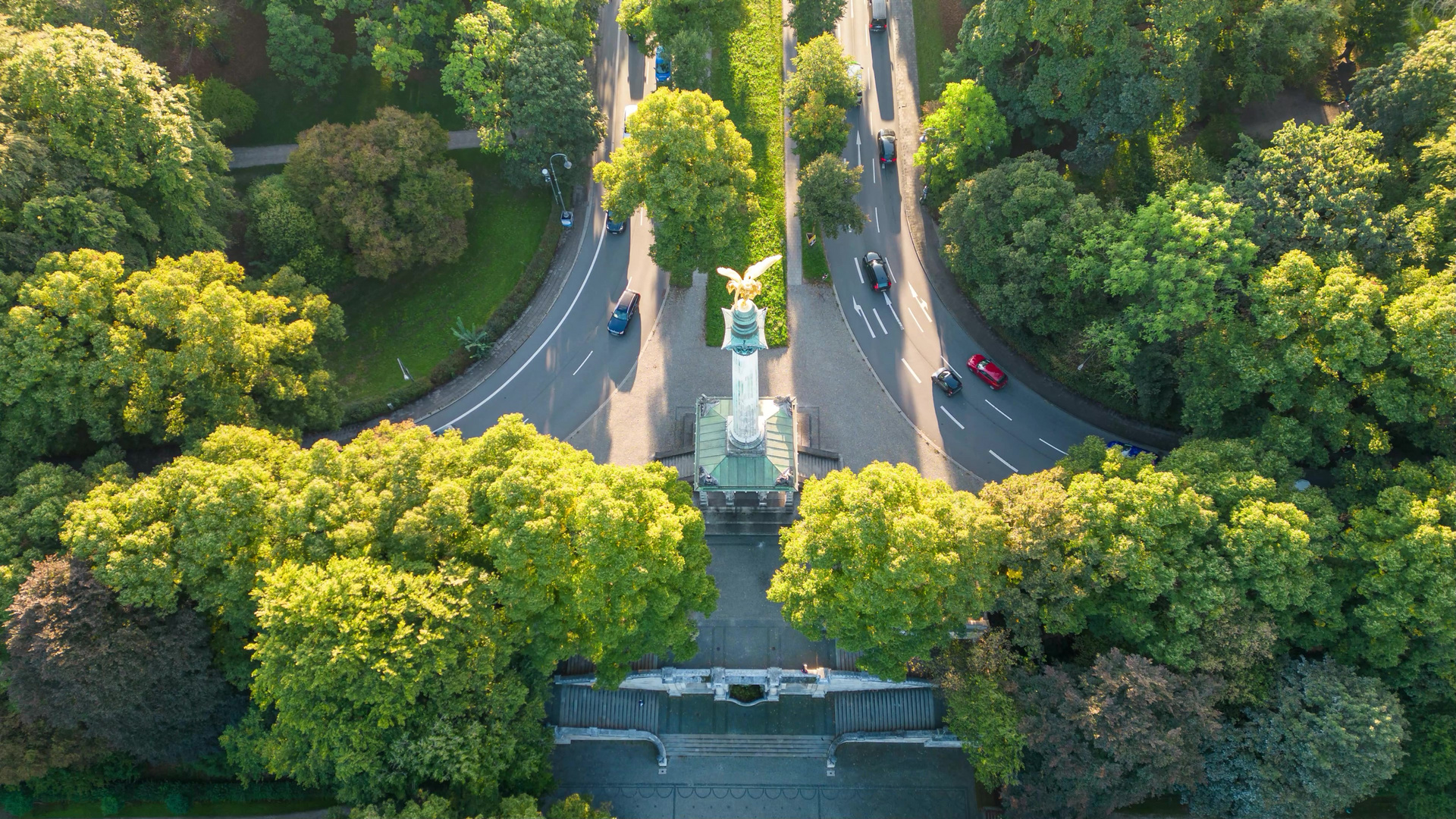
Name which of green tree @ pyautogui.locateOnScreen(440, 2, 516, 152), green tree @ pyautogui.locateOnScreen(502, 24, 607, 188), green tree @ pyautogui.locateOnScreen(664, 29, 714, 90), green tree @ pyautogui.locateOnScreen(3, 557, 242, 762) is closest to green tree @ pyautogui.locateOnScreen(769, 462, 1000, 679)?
green tree @ pyautogui.locateOnScreen(3, 557, 242, 762)

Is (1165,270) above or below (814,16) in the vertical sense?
below

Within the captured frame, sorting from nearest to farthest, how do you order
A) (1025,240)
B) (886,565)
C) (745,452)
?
1. (886,565)
2. (745,452)
3. (1025,240)

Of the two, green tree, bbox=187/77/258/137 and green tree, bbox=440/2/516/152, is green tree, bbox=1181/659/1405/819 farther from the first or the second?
green tree, bbox=187/77/258/137

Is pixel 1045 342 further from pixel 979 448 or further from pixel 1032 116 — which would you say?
pixel 1032 116

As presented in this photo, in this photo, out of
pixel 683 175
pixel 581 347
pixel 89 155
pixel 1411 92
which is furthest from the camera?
pixel 581 347

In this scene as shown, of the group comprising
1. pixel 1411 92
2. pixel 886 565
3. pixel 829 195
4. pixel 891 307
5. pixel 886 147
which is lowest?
pixel 886 565

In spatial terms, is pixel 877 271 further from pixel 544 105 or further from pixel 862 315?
pixel 544 105

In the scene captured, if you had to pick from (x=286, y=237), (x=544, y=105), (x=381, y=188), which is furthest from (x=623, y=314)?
(x=286, y=237)
